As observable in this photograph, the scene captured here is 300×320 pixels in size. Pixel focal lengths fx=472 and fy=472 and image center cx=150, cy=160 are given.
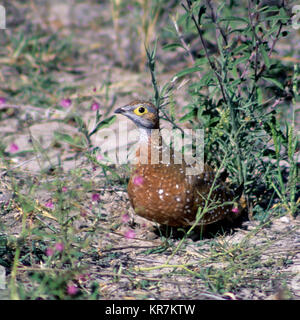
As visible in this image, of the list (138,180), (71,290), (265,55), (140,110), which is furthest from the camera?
(140,110)

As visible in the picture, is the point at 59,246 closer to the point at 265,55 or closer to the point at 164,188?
the point at 164,188

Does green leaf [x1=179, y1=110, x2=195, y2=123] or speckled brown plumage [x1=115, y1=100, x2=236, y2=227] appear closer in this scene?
speckled brown plumage [x1=115, y1=100, x2=236, y2=227]

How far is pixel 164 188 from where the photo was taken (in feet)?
11.9

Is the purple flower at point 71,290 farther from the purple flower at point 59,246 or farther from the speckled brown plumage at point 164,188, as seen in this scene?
the speckled brown plumage at point 164,188

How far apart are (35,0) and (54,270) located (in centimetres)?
639

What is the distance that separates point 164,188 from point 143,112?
67cm

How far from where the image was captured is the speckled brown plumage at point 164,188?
3588 millimetres

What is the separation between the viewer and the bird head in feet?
12.6

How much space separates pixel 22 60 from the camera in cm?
650

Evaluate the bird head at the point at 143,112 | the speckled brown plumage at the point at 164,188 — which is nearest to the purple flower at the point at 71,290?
the speckled brown plumage at the point at 164,188

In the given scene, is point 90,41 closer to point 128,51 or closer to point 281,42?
point 128,51

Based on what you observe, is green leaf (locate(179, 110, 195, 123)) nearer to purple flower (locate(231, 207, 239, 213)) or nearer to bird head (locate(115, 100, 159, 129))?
bird head (locate(115, 100, 159, 129))

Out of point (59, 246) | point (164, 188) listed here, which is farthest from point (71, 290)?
point (164, 188)

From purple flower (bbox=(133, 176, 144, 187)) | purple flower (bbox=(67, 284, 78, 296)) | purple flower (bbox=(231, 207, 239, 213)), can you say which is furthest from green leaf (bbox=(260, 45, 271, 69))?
purple flower (bbox=(67, 284, 78, 296))
